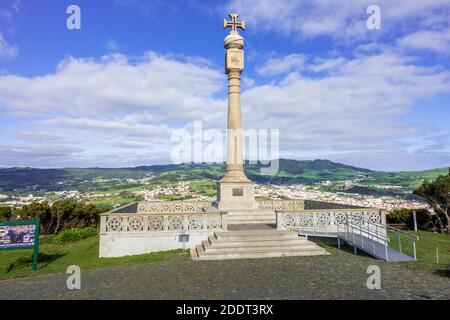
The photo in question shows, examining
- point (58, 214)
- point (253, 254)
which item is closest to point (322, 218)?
point (253, 254)

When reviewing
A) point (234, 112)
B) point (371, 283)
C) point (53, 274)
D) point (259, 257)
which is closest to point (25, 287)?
point (53, 274)

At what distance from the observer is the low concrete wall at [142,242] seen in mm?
12438

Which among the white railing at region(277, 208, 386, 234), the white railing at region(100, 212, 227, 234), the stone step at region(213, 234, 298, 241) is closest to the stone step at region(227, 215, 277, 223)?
the white railing at region(277, 208, 386, 234)

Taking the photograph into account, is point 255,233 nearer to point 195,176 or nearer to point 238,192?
point 238,192

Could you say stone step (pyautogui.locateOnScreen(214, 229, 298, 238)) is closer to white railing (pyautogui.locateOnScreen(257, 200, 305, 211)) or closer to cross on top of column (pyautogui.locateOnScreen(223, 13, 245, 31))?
white railing (pyautogui.locateOnScreen(257, 200, 305, 211))

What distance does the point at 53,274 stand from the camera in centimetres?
1003

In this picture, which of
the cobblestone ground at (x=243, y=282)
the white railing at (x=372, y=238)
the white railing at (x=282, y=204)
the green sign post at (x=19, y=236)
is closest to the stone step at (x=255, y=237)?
the cobblestone ground at (x=243, y=282)

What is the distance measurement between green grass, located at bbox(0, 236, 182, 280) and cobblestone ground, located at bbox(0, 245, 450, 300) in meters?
1.05

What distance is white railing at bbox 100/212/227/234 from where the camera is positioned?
41.3 feet

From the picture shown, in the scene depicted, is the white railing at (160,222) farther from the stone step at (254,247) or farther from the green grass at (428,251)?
the green grass at (428,251)

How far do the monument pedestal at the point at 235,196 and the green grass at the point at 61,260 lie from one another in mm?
5935

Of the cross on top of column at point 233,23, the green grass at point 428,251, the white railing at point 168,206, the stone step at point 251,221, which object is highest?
the cross on top of column at point 233,23
